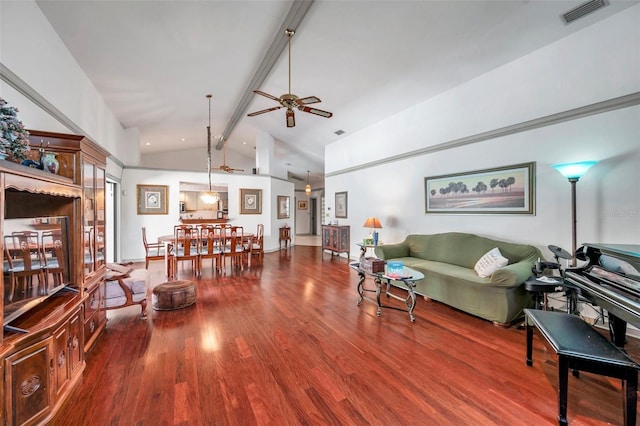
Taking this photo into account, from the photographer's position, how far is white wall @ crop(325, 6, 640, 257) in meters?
2.65

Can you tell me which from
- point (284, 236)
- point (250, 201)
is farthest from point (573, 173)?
point (284, 236)

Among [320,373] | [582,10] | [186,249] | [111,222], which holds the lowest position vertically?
[320,373]

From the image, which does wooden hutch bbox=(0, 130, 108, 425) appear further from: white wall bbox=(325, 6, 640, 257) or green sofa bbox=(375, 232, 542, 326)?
white wall bbox=(325, 6, 640, 257)

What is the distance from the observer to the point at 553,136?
10.4 ft

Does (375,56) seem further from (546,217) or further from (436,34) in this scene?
(546,217)

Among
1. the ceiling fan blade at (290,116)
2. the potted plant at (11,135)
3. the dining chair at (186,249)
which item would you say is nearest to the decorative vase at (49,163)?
the potted plant at (11,135)

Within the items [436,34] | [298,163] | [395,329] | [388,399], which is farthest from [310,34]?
[298,163]

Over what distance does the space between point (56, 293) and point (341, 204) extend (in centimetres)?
600

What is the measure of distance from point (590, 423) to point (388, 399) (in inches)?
47.7

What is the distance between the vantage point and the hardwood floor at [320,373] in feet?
5.35

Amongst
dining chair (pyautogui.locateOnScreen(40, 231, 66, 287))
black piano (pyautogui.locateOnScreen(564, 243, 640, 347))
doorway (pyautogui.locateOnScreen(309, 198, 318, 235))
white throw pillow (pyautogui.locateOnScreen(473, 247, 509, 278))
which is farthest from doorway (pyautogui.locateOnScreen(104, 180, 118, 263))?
doorway (pyautogui.locateOnScreen(309, 198, 318, 235))

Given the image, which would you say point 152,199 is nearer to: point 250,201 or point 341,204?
point 250,201

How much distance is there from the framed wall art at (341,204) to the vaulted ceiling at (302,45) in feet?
7.46

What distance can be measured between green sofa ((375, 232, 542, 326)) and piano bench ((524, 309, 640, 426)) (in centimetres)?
101
